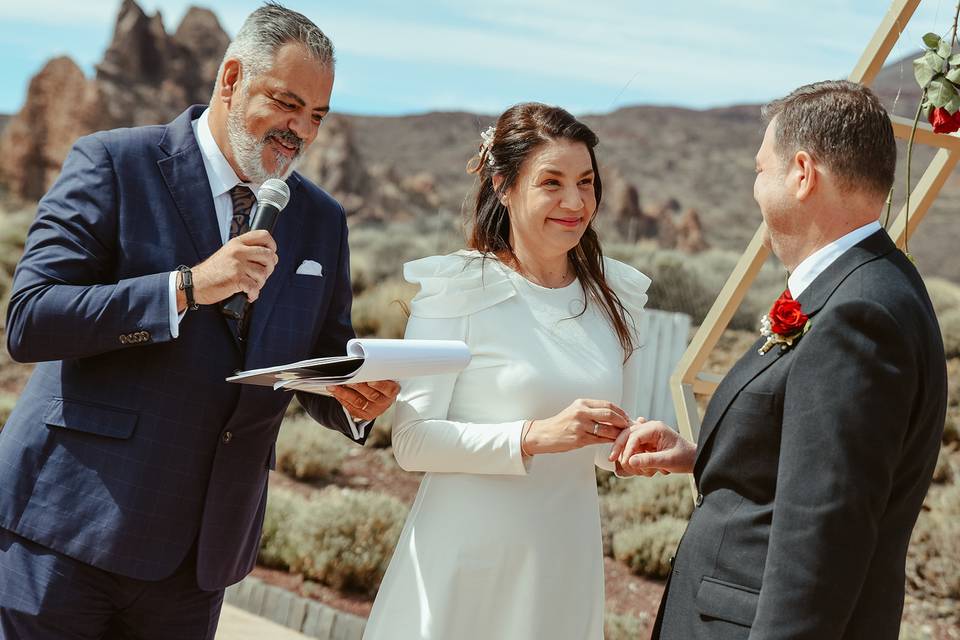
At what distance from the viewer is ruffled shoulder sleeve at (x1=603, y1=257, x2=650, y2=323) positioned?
345 centimetres

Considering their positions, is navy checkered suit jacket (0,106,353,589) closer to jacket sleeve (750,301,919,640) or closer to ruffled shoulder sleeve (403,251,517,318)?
ruffled shoulder sleeve (403,251,517,318)

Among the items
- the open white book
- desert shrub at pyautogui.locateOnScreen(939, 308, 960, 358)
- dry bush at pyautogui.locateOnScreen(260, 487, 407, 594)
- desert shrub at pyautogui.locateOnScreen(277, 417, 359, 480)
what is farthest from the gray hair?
desert shrub at pyautogui.locateOnScreen(939, 308, 960, 358)

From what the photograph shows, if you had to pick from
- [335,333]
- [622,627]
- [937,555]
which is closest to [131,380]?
[335,333]

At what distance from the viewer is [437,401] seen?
122 inches

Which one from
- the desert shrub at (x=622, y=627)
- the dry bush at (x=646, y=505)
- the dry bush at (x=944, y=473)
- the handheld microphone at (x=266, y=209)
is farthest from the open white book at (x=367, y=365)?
the dry bush at (x=944, y=473)

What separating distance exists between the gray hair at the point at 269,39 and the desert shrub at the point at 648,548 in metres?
4.83

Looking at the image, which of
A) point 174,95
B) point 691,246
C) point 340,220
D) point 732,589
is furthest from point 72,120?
point 732,589

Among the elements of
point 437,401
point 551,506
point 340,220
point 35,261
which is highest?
point 340,220

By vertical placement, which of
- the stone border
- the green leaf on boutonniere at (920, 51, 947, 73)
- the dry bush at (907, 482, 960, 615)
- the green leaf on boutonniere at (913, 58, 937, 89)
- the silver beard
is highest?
the green leaf on boutonniere at (920, 51, 947, 73)

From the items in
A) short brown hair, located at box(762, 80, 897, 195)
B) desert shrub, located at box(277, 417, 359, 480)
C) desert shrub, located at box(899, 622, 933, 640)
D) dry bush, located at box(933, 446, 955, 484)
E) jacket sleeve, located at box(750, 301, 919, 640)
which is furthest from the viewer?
desert shrub, located at box(277, 417, 359, 480)

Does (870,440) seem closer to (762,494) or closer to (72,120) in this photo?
(762,494)

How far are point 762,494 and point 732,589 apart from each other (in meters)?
0.21

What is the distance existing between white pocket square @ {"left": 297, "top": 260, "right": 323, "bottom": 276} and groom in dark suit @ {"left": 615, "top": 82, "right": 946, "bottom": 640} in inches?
51.3

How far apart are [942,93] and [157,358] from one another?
2375 millimetres
